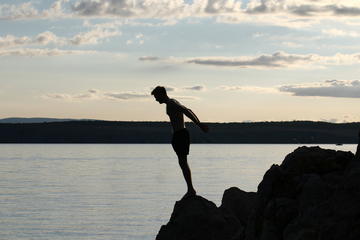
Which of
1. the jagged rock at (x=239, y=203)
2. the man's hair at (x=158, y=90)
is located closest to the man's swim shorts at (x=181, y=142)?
the man's hair at (x=158, y=90)

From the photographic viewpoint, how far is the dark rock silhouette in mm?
10188

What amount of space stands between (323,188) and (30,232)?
22.9 metres

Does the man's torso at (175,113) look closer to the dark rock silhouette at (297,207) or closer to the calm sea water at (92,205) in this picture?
the dark rock silhouette at (297,207)

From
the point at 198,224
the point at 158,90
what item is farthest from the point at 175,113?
the point at 198,224

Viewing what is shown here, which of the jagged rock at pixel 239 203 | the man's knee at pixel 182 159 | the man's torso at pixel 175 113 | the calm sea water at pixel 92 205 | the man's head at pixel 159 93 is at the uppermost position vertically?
the man's head at pixel 159 93

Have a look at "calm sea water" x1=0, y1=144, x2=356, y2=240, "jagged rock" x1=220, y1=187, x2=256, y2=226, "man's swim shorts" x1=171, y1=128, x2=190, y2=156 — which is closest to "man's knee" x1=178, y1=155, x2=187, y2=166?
"man's swim shorts" x1=171, y1=128, x2=190, y2=156

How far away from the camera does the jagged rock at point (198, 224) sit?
50.8ft

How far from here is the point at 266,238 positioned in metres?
11.5

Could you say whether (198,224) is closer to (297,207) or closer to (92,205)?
(297,207)

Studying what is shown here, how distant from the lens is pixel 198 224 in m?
15.5

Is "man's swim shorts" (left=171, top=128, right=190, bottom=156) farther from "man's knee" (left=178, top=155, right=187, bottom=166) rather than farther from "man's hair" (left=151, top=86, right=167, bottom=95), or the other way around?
"man's hair" (left=151, top=86, right=167, bottom=95)

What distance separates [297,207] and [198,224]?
4327 millimetres

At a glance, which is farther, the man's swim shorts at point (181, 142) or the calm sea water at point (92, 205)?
the calm sea water at point (92, 205)

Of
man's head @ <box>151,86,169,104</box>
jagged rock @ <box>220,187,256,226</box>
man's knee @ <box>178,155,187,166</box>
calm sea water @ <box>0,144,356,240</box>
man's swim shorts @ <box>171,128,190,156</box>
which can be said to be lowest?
calm sea water @ <box>0,144,356,240</box>
